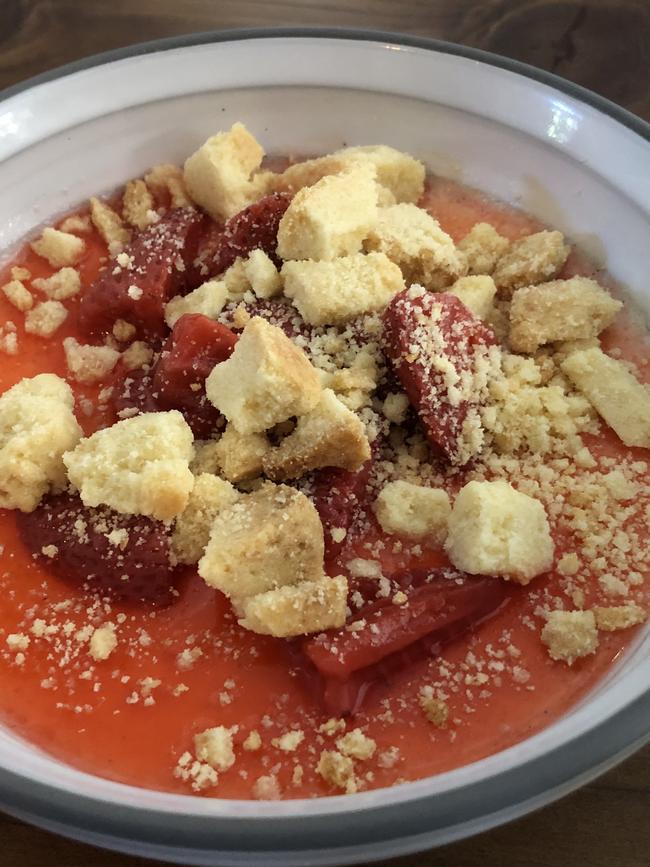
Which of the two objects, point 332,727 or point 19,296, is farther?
point 19,296

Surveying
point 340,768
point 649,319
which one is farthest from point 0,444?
point 649,319

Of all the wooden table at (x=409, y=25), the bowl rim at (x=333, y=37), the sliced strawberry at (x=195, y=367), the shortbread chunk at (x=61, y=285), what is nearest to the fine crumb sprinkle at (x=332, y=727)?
the sliced strawberry at (x=195, y=367)

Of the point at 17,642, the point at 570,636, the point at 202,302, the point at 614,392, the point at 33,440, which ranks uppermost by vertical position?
the point at 614,392

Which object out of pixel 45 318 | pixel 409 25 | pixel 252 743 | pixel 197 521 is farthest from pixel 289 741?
pixel 409 25

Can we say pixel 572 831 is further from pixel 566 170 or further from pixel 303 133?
pixel 303 133

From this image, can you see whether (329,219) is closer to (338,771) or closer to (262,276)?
(262,276)

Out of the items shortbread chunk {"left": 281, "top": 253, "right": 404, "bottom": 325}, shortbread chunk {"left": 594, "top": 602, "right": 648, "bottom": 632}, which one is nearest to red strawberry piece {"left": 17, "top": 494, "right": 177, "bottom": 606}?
shortbread chunk {"left": 281, "top": 253, "right": 404, "bottom": 325}
